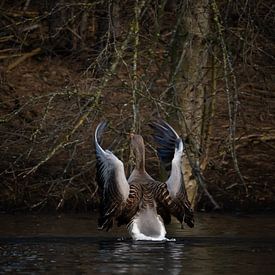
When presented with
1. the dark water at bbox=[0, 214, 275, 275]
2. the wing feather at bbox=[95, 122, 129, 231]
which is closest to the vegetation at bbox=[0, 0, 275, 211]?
the dark water at bbox=[0, 214, 275, 275]

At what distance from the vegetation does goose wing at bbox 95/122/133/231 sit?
67cm

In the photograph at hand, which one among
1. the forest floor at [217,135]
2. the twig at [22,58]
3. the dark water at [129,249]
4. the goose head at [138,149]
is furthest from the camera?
the twig at [22,58]

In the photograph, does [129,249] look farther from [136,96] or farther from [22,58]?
[22,58]

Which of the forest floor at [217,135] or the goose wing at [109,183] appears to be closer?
the goose wing at [109,183]

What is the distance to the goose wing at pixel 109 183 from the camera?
1427 cm

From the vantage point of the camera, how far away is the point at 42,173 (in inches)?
769

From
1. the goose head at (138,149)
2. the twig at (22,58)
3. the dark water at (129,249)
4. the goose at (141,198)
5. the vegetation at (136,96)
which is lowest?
the dark water at (129,249)

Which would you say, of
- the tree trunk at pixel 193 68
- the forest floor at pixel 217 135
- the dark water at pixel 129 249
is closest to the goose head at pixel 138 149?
the dark water at pixel 129 249

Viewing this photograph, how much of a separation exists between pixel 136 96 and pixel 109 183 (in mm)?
1187

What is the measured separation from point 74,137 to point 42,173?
140 inches

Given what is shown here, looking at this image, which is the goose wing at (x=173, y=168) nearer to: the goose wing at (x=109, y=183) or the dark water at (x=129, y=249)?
the dark water at (x=129, y=249)

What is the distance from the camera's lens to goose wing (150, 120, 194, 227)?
14.7m

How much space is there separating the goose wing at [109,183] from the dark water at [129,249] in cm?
32

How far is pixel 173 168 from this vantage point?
14523 millimetres
